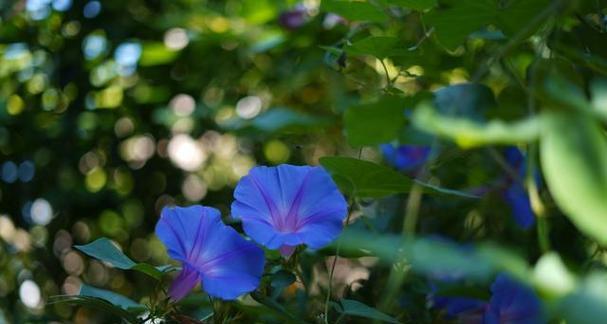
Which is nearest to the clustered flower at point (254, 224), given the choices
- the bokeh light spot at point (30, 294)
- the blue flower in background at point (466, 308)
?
the blue flower in background at point (466, 308)

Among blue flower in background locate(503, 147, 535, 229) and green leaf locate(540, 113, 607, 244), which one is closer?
green leaf locate(540, 113, 607, 244)

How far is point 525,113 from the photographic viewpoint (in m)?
0.89

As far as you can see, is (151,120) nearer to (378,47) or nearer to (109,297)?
(109,297)

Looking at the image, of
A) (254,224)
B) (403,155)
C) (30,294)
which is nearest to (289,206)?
(254,224)

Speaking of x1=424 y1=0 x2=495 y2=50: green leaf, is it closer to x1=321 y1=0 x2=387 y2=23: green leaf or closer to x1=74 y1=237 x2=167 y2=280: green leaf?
x1=321 y1=0 x2=387 y2=23: green leaf

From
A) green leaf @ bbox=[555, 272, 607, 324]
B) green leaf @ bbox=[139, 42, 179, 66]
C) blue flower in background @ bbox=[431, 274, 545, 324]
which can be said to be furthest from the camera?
green leaf @ bbox=[139, 42, 179, 66]

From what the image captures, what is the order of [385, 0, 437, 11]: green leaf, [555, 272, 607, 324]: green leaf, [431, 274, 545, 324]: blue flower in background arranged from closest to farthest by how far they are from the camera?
[555, 272, 607, 324]: green leaf < [431, 274, 545, 324]: blue flower in background < [385, 0, 437, 11]: green leaf

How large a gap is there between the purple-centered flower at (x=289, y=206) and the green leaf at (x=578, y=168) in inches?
12.7

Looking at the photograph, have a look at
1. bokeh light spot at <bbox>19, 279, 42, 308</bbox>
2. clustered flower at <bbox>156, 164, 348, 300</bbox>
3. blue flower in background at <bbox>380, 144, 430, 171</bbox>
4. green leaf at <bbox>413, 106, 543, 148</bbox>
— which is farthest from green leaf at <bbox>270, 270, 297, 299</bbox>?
bokeh light spot at <bbox>19, 279, 42, 308</bbox>

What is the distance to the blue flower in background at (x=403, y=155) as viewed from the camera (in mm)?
1363

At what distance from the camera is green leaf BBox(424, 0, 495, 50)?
77 cm

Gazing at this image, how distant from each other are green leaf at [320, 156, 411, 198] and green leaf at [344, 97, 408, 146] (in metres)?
0.02

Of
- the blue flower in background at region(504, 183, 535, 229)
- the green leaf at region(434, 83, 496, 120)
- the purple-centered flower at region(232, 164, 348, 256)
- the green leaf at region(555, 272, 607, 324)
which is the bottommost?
the blue flower in background at region(504, 183, 535, 229)

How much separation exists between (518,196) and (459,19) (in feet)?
1.38
